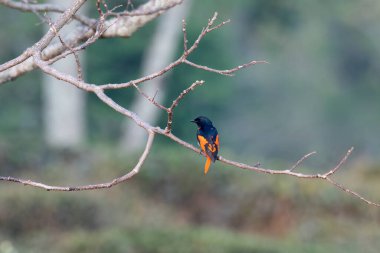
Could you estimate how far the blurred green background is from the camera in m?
11.0

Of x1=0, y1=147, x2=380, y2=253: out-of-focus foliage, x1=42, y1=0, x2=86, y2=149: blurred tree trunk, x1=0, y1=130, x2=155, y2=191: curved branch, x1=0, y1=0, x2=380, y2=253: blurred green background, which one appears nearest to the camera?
x1=0, y1=130, x2=155, y2=191: curved branch

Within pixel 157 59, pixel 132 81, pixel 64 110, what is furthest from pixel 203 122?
pixel 157 59

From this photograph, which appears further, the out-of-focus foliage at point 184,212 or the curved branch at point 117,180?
the out-of-focus foliage at point 184,212

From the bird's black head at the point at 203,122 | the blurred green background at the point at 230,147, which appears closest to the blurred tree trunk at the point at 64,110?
the blurred green background at the point at 230,147

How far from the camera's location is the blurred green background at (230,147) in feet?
36.0

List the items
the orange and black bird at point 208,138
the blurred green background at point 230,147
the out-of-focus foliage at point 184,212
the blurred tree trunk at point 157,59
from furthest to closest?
the blurred tree trunk at point 157,59, the blurred green background at point 230,147, the out-of-focus foliage at point 184,212, the orange and black bird at point 208,138

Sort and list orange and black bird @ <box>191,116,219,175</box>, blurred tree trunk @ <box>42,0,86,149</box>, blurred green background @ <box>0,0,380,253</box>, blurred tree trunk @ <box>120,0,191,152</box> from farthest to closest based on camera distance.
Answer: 1. blurred tree trunk @ <box>120,0,191,152</box>
2. blurred tree trunk @ <box>42,0,86,149</box>
3. blurred green background @ <box>0,0,380,253</box>
4. orange and black bird @ <box>191,116,219,175</box>

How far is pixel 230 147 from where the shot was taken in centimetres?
3250

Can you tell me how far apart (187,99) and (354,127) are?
948cm

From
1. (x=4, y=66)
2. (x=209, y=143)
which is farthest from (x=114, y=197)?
(x=4, y=66)

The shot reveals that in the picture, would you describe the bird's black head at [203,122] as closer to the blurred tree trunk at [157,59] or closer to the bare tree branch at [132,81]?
the bare tree branch at [132,81]

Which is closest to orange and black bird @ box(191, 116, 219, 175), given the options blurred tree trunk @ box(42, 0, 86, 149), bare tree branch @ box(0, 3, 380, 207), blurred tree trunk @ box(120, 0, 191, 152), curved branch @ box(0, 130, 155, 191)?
bare tree branch @ box(0, 3, 380, 207)

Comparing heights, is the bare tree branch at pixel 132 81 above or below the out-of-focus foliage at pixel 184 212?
below

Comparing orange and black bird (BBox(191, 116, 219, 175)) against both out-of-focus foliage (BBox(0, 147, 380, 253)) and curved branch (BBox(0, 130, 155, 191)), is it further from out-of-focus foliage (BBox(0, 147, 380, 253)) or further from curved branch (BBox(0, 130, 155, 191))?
out-of-focus foliage (BBox(0, 147, 380, 253))
